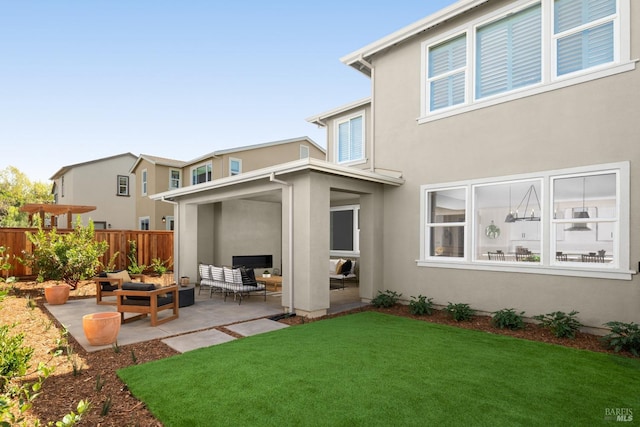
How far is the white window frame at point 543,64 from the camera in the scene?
5742 mm

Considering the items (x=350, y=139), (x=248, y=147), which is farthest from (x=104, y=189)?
(x=350, y=139)

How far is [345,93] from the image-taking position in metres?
18.3

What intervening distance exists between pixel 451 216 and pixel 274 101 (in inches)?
558

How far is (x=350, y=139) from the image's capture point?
435 inches

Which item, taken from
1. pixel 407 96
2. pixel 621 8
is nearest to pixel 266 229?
pixel 407 96

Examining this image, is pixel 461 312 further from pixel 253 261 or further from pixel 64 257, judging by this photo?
pixel 64 257

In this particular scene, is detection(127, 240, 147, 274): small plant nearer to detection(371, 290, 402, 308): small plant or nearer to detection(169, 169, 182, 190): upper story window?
detection(169, 169, 182, 190): upper story window

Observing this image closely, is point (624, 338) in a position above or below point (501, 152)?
below

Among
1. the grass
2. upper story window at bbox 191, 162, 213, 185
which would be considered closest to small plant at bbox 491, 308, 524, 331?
the grass

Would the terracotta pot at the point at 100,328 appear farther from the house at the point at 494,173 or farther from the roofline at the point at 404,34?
the roofline at the point at 404,34

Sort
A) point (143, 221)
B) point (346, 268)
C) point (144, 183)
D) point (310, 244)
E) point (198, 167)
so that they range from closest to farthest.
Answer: point (310, 244) < point (346, 268) < point (198, 167) < point (143, 221) < point (144, 183)

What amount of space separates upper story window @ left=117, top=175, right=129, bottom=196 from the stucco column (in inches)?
856

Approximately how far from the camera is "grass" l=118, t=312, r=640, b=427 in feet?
11.0

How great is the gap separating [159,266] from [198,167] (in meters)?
7.52
